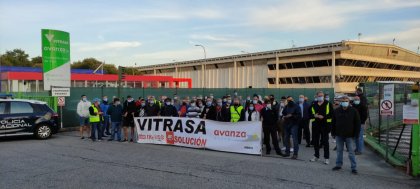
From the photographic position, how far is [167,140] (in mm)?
13938

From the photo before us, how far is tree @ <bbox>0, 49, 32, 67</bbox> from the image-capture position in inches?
3577

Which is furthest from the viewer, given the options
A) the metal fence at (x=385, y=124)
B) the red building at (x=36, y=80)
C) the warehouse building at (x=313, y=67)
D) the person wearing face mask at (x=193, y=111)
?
the warehouse building at (x=313, y=67)

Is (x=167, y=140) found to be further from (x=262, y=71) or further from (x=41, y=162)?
(x=262, y=71)

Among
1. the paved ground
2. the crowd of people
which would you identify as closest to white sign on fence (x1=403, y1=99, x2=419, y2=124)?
the crowd of people

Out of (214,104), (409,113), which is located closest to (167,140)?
(214,104)

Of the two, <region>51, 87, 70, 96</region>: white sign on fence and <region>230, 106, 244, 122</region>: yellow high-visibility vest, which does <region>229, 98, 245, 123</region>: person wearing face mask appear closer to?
<region>230, 106, 244, 122</region>: yellow high-visibility vest

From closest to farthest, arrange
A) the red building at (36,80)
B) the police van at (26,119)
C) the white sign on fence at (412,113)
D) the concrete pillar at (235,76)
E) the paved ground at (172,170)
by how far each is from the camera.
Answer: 1. the paved ground at (172,170)
2. the white sign on fence at (412,113)
3. the police van at (26,119)
4. the red building at (36,80)
5. the concrete pillar at (235,76)

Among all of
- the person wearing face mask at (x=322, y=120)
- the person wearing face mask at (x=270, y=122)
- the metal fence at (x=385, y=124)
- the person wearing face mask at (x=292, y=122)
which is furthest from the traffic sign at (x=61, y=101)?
the metal fence at (x=385, y=124)

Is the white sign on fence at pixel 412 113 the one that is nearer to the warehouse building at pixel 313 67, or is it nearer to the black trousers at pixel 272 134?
the black trousers at pixel 272 134

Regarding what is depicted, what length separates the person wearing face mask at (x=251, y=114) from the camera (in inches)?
514

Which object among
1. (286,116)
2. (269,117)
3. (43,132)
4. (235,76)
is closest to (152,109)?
(43,132)

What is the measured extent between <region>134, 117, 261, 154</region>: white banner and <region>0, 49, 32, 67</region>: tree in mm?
86255

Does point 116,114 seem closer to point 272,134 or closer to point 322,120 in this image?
point 272,134

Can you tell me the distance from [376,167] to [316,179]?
256 centimetres
